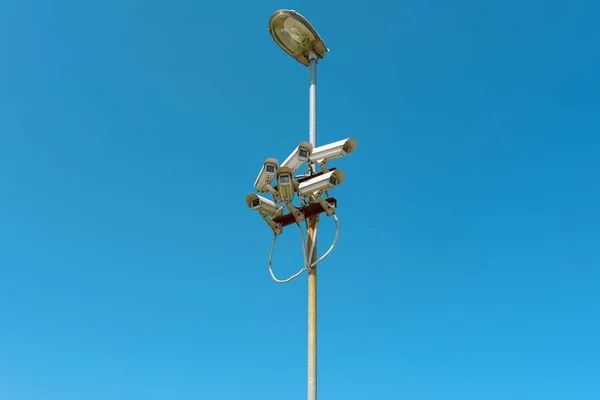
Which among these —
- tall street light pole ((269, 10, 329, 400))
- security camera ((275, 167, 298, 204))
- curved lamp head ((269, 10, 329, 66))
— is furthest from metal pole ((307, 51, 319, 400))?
security camera ((275, 167, 298, 204))

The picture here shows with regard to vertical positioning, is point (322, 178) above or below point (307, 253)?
above

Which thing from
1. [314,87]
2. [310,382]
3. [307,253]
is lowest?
[310,382]

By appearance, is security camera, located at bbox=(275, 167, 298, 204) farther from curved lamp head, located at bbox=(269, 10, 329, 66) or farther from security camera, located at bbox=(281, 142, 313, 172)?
curved lamp head, located at bbox=(269, 10, 329, 66)

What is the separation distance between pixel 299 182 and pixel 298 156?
0.67 m

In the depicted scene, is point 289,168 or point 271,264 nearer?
point 289,168

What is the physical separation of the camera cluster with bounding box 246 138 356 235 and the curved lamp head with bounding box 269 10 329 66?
311cm

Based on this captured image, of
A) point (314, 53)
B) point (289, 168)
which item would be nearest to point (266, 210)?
point (289, 168)

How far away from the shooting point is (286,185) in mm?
11391

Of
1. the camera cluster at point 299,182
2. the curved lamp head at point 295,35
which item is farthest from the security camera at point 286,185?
the curved lamp head at point 295,35

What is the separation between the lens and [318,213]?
11.7 m

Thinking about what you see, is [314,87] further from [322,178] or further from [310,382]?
[310,382]

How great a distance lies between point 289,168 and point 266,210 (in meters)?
1.07

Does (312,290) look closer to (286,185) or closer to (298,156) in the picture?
(286,185)

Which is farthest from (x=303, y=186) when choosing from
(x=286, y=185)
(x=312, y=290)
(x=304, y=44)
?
(x=304, y=44)
